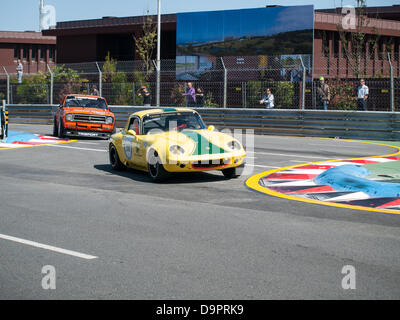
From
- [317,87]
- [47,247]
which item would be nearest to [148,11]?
[317,87]

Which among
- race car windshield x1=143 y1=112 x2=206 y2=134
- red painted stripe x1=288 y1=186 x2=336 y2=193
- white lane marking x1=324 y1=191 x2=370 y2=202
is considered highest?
race car windshield x1=143 y1=112 x2=206 y2=134

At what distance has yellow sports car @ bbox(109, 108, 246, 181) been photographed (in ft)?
34.4

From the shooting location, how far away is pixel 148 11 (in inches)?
1726

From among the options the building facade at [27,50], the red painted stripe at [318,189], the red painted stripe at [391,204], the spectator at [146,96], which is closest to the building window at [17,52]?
the building facade at [27,50]

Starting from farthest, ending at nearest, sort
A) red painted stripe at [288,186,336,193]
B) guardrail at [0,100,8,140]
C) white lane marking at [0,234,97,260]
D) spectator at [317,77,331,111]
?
spectator at [317,77,331,111] < guardrail at [0,100,8,140] < red painted stripe at [288,186,336,193] < white lane marking at [0,234,97,260]

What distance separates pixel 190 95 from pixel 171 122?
1402 centimetres

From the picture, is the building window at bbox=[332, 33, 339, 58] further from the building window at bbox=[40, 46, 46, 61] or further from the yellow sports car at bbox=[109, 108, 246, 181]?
the building window at bbox=[40, 46, 46, 61]

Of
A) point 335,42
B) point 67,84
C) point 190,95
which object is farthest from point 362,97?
point 335,42

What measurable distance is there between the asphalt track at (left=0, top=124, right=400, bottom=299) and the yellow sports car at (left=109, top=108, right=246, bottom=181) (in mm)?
355

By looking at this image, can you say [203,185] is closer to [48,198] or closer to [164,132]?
[164,132]

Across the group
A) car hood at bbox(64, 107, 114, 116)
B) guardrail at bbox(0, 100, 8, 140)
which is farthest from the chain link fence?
guardrail at bbox(0, 100, 8, 140)

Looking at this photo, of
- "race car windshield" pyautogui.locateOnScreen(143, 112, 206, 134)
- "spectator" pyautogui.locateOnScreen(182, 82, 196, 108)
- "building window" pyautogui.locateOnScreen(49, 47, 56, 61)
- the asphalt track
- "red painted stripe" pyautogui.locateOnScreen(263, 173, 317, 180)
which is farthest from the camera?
"building window" pyautogui.locateOnScreen(49, 47, 56, 61)

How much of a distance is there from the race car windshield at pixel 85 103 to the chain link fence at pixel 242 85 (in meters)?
4.52

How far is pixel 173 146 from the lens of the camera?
10.6m
